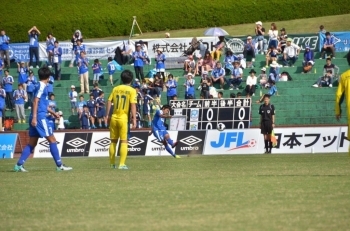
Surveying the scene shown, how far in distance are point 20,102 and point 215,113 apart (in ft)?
31.9

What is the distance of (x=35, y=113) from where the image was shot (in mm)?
19562

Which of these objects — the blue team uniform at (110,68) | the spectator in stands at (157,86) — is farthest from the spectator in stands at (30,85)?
the spectator in stands at (157,86)

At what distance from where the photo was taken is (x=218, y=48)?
1807 inches

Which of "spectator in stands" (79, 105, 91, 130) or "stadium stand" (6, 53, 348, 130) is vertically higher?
"stadium stand" (6, 53, 348, 130)

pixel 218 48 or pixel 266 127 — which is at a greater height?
pixel 218 48

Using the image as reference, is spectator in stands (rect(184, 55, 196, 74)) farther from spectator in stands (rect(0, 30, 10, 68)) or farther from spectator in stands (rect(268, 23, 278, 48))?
spectator in stands (rect(0, 30, 10, 68))

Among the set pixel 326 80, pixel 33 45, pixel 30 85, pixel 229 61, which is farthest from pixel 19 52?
pixel 326 80

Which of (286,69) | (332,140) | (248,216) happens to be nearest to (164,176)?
(248,216)

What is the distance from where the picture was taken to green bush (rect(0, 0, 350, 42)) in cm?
5978

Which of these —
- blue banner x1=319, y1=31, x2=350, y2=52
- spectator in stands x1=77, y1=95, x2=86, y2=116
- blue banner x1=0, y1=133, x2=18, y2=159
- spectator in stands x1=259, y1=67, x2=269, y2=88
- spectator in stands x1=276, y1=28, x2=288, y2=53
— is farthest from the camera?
blue banner x1=319, y1=31, x2=350, y2=52

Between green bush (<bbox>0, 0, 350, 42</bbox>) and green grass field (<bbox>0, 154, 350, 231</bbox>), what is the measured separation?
42025 mm

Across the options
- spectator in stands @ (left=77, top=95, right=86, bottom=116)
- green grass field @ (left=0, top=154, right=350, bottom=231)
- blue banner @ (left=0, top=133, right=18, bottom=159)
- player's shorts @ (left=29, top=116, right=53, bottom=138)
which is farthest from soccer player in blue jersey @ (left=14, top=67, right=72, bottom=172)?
spectator in stands @ (left=77, top=95, right=86, bottom=116)

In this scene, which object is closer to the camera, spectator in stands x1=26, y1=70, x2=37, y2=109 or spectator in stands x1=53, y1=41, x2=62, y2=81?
spectator in stands x1=26, y1=70, x2=37, y2=109

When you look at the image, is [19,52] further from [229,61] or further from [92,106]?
[229,61]
